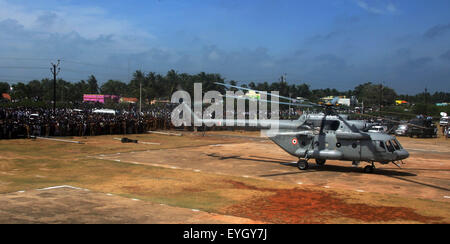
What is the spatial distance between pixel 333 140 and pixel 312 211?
8.66m

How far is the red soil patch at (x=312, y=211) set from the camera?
11.6m

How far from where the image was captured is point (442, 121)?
229 ft

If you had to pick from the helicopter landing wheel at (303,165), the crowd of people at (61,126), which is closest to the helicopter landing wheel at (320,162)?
the helicopter landing wheel at (303,165)

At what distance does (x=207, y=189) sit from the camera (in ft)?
51.6

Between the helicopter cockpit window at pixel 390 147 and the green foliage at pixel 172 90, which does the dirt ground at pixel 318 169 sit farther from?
the green foliage at pixel 172 90

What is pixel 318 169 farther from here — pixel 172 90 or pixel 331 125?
pixel 172 90

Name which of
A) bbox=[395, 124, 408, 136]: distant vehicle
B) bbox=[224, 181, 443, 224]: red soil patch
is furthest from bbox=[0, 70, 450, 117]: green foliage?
bbox=[224, 181, 443, 224]: red soil patch

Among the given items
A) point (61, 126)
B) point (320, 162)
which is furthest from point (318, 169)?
point (61, 126)

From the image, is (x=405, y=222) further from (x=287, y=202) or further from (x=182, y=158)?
(x=182, y=158)

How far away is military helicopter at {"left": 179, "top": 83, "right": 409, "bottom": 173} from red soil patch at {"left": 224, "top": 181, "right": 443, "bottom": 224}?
5.77m

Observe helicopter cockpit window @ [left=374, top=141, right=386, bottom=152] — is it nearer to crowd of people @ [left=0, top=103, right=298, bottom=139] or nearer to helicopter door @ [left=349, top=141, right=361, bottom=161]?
helicopter door @ [left=349, top=141, right=361, bottom=161]

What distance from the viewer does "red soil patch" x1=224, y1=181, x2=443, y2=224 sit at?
38.0 ft

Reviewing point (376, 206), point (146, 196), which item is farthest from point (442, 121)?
point (146, 196)

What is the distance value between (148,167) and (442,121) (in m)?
68.1
